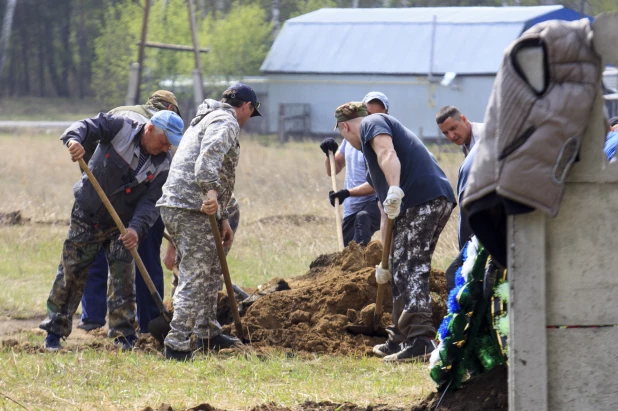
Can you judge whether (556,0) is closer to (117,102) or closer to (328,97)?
(328,97)

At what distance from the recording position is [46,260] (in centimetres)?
1166

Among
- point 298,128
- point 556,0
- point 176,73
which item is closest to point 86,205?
point 298,128

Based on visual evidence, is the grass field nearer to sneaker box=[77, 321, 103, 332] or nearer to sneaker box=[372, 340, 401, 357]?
sneaker box=[372, 340, 401, 357]

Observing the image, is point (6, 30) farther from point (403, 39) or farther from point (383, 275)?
point (383, 275)

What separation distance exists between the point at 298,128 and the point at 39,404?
103ft

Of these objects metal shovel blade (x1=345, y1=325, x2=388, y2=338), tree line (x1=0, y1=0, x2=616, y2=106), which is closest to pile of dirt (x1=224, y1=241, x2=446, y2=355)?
metal shovel blade (x1=345, y1=325, x2=388, y2=338)

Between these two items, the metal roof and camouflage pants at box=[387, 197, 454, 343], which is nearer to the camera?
camouflage pants at box=[387, 197, 454, 343]

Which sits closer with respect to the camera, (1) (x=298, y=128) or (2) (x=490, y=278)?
(2) (x=490, y=278)

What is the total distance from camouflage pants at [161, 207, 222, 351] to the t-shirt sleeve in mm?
1293

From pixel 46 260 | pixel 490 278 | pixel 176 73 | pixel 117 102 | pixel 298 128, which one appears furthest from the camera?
pixel 117 102

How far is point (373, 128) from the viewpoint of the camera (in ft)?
21.6

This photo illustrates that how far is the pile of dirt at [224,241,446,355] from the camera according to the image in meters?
7.30

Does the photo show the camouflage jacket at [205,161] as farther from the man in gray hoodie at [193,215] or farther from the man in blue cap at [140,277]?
the man in blue cap at [140,277]

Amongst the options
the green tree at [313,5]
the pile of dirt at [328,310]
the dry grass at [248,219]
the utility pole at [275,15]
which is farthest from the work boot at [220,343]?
the green tree at [313,5]
